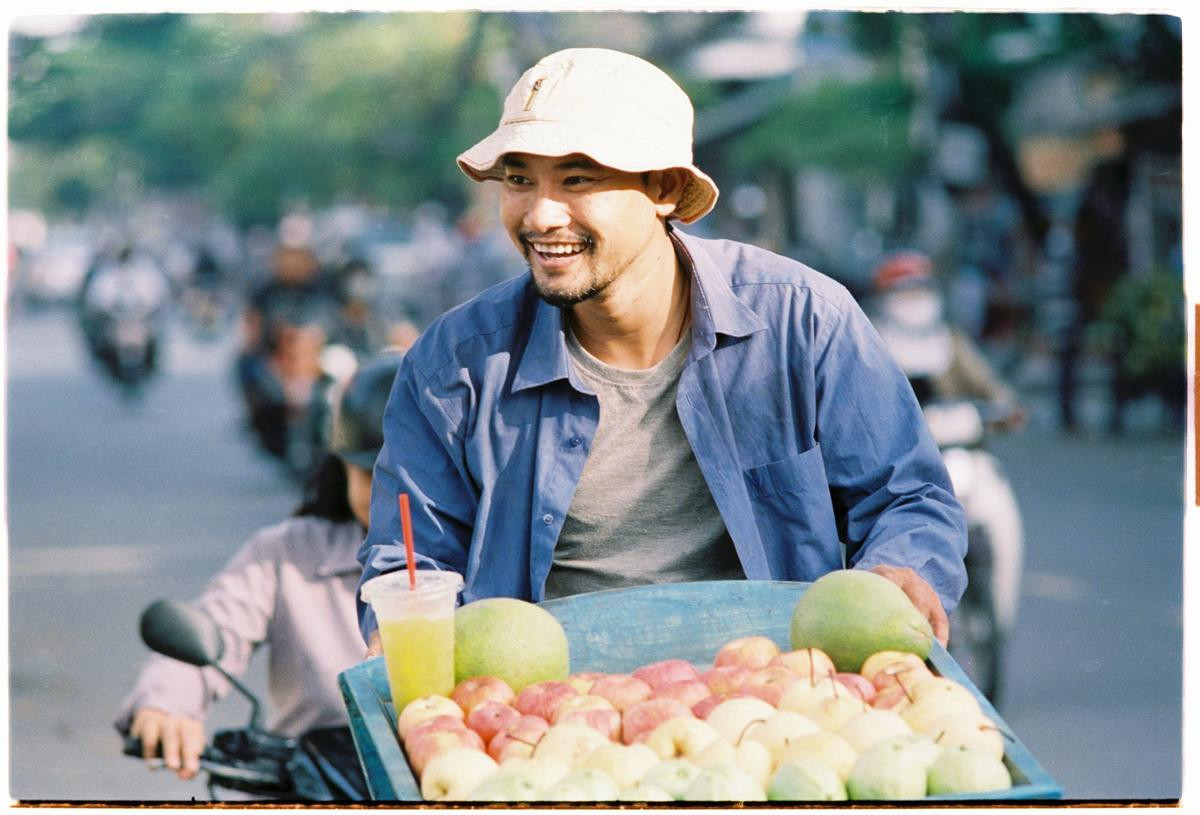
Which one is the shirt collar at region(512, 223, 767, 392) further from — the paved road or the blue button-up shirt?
the paved road

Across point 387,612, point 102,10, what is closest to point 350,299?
point 102,10

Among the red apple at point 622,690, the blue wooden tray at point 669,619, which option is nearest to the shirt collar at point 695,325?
the blue wooden tray at point 669,619

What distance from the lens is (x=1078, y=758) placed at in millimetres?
5445

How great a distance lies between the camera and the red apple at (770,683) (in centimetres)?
252

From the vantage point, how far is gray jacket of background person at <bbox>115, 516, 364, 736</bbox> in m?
3.73

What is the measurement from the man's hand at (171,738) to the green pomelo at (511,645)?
0.97 meters

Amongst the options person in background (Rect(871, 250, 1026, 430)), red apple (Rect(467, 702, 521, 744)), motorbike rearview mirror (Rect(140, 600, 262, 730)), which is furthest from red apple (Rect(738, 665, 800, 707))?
person in background (Rect(871, 250, 1026, 430))

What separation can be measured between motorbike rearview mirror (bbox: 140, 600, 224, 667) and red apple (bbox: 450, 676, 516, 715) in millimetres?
813

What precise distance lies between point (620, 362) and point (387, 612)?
2.56 ft

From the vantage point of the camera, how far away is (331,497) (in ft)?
13.1

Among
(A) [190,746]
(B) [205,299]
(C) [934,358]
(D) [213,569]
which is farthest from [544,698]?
(B) [205,299]

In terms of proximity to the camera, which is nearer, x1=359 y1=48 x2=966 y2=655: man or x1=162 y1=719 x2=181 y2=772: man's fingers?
x1=359 y1=48 x2=966 y2=655: man

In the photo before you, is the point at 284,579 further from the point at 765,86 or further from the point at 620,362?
the point at 765,86

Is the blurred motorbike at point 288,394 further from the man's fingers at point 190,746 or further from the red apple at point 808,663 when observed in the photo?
the red apple at point 808,663
